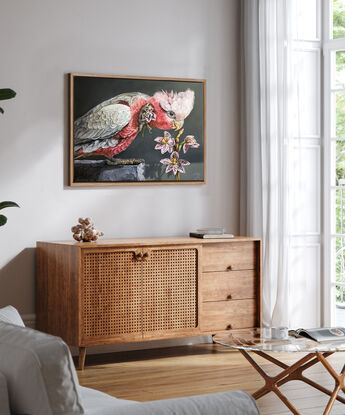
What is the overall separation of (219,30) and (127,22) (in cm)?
80

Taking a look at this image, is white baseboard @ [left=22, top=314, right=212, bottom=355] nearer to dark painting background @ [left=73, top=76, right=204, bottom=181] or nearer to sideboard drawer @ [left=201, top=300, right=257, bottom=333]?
sideboard drawer @ [left=201, top=300, right=257, bottom=333]

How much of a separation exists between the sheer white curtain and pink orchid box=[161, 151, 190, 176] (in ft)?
1.76

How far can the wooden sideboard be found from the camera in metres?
4.80

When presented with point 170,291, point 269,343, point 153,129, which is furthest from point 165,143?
point 269,343

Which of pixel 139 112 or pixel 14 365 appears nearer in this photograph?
pixel 14 365

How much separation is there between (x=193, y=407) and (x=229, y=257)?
11.2 feet

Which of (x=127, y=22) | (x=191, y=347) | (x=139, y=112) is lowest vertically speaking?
(x=191, y=347)

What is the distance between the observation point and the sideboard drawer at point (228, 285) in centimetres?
527

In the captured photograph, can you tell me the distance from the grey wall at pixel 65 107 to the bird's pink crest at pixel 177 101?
15 centimetres

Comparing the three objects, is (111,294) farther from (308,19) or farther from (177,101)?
(308,19)

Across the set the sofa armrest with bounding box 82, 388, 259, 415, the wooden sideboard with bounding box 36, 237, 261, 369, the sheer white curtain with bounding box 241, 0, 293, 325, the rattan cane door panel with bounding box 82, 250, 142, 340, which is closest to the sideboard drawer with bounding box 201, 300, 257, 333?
the wooden sideboard with bounding box 36, 237, 261, 369

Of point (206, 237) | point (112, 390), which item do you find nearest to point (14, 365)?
point (112, 390)

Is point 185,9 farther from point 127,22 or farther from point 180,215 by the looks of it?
point 180,215

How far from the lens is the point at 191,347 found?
18.1 feet
